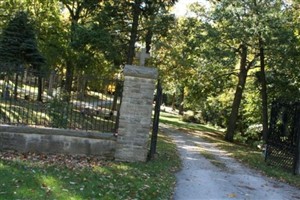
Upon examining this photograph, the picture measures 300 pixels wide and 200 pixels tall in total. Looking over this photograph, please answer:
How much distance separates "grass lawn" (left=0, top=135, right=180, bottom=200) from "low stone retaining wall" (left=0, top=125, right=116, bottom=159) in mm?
370

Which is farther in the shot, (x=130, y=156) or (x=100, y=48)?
(x=100, y=48)

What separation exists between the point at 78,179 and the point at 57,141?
2.89m

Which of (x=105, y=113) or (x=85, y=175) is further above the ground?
(x=105, y=113)

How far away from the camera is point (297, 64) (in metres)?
20.5

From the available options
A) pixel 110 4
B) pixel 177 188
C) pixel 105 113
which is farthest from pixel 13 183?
pixel 110 4

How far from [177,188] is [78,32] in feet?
34.2

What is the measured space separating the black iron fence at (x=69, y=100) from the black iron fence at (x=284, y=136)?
20.4 feet

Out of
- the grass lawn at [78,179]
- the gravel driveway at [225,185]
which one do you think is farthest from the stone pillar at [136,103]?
the gravel driveway at [225,185]

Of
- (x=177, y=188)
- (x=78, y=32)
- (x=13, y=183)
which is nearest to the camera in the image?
(x=13, y=183)

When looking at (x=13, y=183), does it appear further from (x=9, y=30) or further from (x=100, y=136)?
Answer: (x=9, y=30)

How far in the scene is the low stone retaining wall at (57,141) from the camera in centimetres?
1051

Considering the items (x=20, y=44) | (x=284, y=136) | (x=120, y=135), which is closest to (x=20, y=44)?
(x=20, y=44)

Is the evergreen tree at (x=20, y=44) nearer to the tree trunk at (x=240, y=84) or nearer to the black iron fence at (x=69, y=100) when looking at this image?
the black iron fence at (x=69, y=100)

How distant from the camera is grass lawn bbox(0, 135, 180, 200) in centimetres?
705
